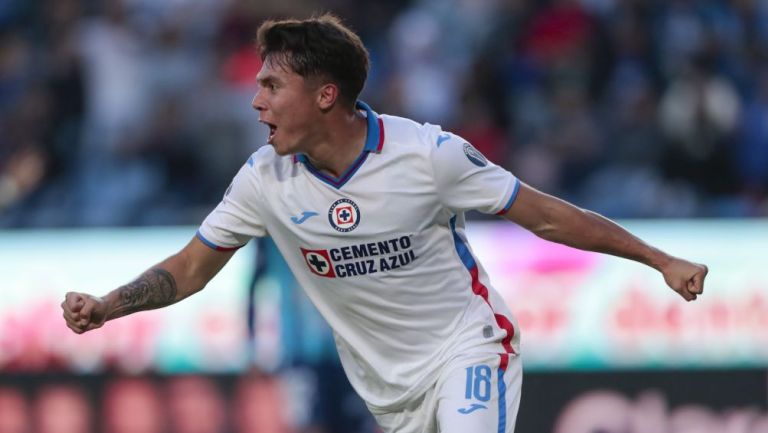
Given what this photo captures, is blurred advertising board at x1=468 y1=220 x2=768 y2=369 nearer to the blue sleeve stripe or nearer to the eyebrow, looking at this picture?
the blue sleeve stripe

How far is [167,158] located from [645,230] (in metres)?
3.78

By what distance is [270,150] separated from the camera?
5969mm

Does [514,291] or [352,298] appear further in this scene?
[514,291]

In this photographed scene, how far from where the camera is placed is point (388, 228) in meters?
5.72

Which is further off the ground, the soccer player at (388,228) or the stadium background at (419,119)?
the stadium background at (419,119)

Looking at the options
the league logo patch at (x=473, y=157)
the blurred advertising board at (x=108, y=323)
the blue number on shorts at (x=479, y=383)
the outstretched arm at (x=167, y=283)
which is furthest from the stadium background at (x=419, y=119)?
the league logo patch at (x=473, y=157)

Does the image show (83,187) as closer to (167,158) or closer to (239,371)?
(167,158)

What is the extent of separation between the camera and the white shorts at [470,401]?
5.65 metres

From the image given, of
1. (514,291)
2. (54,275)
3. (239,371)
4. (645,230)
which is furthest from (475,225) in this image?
(54,275)

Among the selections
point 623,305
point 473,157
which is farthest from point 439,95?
point 473,157

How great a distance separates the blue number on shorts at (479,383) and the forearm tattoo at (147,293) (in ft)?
4.02

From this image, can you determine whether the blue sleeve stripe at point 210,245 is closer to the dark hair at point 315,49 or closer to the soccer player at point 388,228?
the soccer player at point 388,228

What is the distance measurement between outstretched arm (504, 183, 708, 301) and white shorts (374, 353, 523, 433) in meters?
0.55

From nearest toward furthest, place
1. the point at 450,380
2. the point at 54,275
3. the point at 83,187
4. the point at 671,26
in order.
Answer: the point at 450,380
the point at 54,275
the point at 83,187
the point at 671,26
